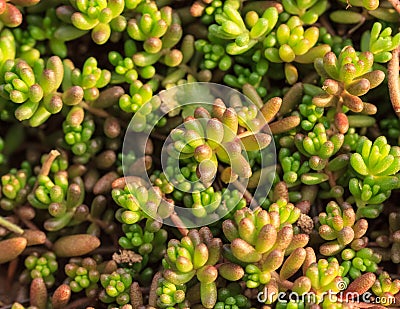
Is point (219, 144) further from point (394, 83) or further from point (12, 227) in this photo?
point (12, 227)

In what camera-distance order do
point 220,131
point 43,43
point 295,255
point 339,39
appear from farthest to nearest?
point 43,43 → point 339,39 → point 220,131 → point 295,255

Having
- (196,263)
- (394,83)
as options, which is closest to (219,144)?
(196,263)

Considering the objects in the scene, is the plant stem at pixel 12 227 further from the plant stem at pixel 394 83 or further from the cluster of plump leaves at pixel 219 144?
the plant stem at pixel 394 83

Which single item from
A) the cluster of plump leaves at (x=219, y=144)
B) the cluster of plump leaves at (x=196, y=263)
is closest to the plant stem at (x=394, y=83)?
the cluster of plump leaves at (x=219, y=144)

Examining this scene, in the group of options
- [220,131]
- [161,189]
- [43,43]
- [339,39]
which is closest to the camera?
[220,131]

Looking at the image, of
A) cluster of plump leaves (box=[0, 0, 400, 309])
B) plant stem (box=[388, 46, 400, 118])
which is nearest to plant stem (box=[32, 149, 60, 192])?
cluster of plump leaves (box=[0, 0, 400, 309])

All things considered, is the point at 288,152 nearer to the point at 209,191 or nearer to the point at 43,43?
the point at 209,191

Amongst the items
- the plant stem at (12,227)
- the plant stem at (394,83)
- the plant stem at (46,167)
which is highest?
the plant stem at (394,83)

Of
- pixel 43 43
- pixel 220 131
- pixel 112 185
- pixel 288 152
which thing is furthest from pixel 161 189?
pixel 43 43

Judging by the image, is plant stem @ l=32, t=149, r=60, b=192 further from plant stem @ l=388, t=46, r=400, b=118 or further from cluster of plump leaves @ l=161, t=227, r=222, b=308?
plant stem @ l=388, t=46, r=400, b=118

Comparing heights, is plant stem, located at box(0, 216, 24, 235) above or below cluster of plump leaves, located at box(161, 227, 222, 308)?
below

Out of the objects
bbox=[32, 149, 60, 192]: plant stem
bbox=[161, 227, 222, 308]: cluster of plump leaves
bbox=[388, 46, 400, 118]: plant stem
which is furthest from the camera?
bbox=[32, 149, 60, 192]: plant stem
